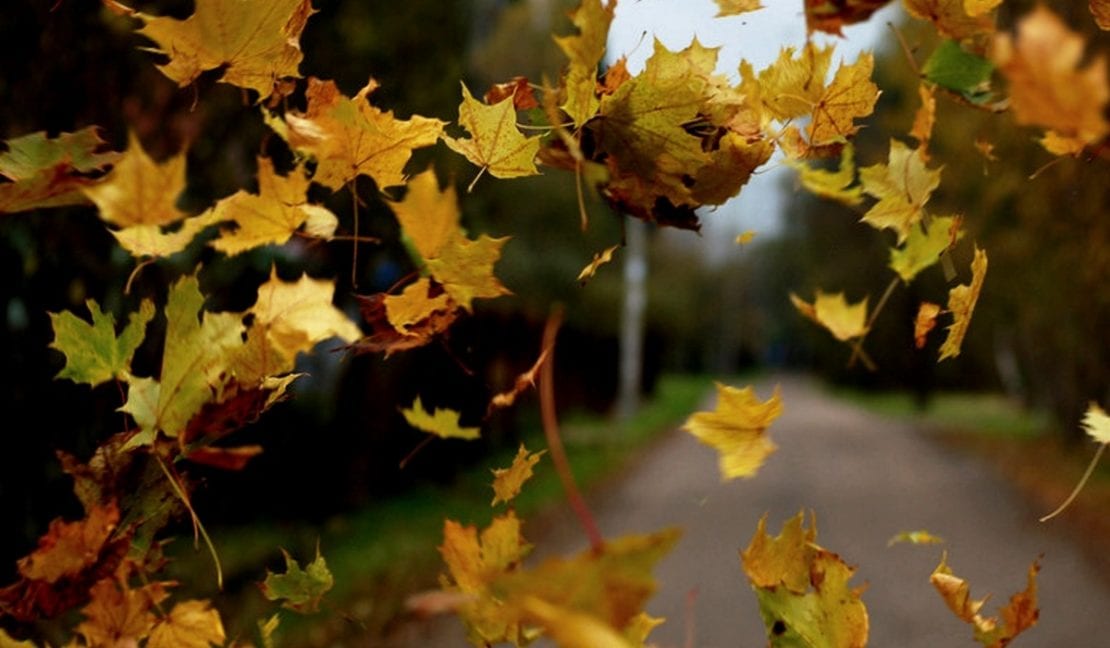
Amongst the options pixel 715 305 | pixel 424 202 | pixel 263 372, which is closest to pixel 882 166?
pixel 424 202

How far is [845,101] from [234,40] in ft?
1.58

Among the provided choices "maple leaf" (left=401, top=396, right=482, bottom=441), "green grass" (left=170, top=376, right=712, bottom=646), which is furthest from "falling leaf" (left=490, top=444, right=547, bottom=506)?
"green grass" (left=170, top=376, right=712, bottom=646)

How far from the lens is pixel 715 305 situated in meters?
61.4

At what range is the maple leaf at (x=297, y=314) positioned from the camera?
67 cm

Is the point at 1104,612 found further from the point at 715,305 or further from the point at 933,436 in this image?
the point at 715,305

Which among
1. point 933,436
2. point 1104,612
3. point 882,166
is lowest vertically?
point 933,436

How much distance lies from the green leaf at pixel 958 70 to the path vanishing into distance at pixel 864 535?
730 millimetres

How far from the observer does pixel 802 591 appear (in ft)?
2.70

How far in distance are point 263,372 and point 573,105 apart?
300mm

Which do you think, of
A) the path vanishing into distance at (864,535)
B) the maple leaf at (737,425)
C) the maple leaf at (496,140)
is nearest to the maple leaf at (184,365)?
the maple leaf at (496,140)

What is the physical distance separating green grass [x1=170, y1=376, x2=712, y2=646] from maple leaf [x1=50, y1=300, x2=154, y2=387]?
5.50ft

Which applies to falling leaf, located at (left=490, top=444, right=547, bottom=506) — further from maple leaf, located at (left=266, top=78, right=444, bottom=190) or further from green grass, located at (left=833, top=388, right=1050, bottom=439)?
green grass, located at (left=833, top=388, right=1050, bottom=439)

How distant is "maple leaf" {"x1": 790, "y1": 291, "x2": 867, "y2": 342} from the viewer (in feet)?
3.17

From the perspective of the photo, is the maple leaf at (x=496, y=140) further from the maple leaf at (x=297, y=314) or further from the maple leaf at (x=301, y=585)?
the maple leaf at (x=301, y=585)
